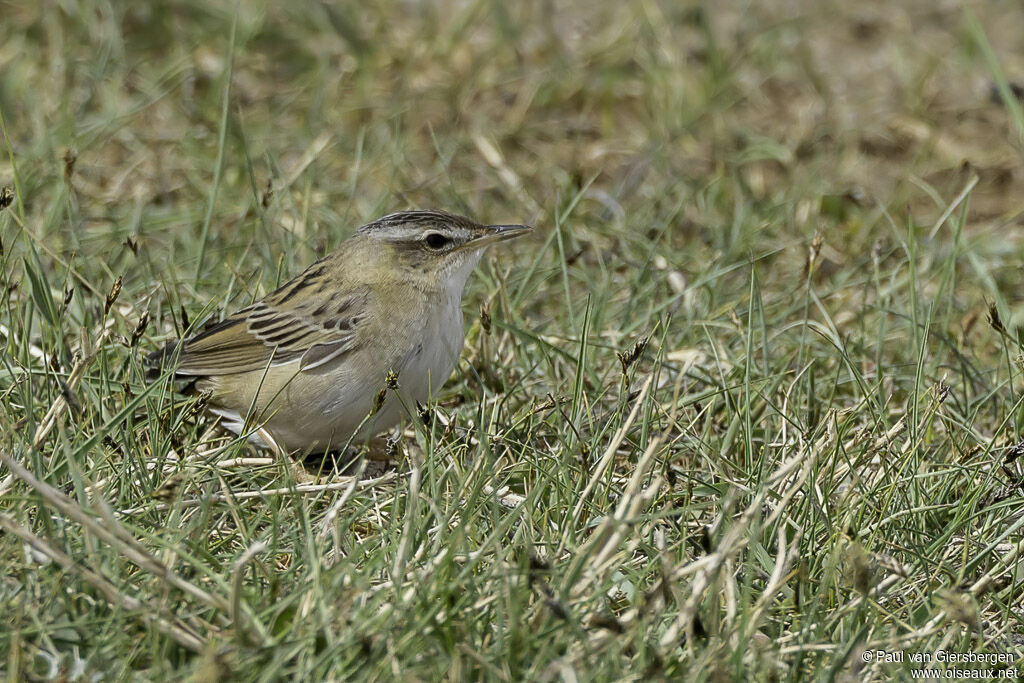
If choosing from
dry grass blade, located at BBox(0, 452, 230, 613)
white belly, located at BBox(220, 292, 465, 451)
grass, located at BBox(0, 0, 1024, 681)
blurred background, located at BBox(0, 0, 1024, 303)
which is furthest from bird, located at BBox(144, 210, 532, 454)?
dry grass blade, located at BBox(0, 452, 230, 613)

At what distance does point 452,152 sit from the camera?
9.39m

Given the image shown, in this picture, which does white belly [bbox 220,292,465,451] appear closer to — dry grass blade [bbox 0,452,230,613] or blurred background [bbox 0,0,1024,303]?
blurred background [bbox 0,0,1024,303]

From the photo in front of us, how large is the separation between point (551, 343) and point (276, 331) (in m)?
1.40

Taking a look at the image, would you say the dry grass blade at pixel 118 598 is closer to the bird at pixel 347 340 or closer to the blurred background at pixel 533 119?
the bird at pixel 347 340

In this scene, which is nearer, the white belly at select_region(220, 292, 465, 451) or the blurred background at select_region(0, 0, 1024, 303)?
the white belly at select_region(220, 292, 465, 451)

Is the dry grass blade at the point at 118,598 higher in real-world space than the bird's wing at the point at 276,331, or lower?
higher

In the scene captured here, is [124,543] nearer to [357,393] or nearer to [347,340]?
[357,393]

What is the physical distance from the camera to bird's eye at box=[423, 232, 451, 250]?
6.48 metres

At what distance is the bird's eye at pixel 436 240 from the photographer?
21.3 ft

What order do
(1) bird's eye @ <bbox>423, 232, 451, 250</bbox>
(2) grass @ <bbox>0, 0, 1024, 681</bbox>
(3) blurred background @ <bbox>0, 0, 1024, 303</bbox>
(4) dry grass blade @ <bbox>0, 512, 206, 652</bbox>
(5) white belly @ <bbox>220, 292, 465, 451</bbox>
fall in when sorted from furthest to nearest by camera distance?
(3) blurred background @ <bbox>0, 0, 1024, 303</bbox> < (1) bird's eye @ <bbox>423, 232, 451, 250</bbox> < (5) white belly @ <bbox>220, 292, 465, 451</bbox> < (2) grass @ <bbox>0, 0, 1024, 681</bbox> < (4) dry grass blade @ <bbox>0, 512, 206, 652</bbox>

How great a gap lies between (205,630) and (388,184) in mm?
4789

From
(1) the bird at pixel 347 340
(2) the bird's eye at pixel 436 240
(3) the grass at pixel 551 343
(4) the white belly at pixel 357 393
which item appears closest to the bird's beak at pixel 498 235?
(1) the bird at pixel 347 340

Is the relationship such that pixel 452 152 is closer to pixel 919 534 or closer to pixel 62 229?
pixel 62 229

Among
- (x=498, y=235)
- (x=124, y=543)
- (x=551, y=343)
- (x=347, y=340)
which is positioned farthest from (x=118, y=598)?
(x=551, y=343)
